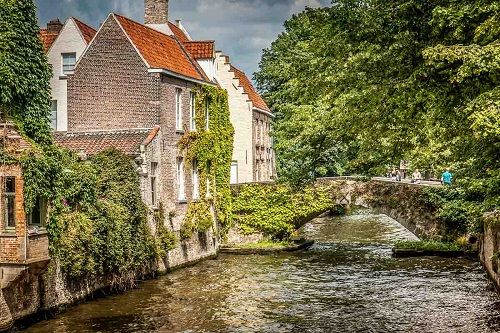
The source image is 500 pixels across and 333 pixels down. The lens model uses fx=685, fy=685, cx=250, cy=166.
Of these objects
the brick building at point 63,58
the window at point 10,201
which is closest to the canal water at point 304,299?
the window at point 10,201

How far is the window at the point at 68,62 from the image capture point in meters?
31.1

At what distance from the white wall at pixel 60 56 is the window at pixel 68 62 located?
176 mm

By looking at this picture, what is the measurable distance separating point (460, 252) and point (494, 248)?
929 cm

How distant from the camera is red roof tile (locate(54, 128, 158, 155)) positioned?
25375 mm

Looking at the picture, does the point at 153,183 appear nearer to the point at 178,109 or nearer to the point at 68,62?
the point at 178,109

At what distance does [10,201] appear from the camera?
1753cm


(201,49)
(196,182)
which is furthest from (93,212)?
(201,49)

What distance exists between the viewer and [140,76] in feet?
90.8

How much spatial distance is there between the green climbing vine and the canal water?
206 centimetres

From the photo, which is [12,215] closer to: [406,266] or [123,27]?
[123,27]

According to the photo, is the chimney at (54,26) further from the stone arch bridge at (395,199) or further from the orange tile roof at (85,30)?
the stone arch bridge at (395,199)

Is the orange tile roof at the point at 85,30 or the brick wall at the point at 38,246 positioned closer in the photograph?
the brick wall at the point at 38,246

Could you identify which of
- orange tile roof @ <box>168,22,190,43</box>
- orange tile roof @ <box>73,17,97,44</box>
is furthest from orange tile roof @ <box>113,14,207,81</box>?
orange tile roof @ <box>168,22,190,43</box>

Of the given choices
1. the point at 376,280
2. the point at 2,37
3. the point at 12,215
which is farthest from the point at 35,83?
the point at 376,280
